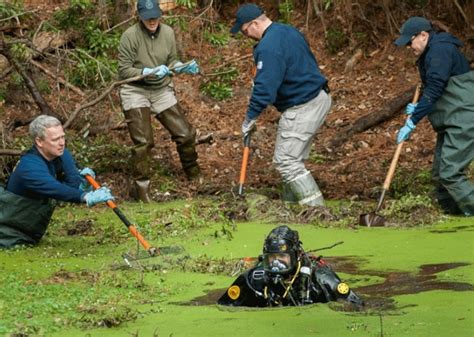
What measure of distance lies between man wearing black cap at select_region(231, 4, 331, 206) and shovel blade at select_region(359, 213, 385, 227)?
2.85 ft

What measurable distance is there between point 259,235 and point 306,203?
129 cm

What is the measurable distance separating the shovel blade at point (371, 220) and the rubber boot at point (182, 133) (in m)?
2.93

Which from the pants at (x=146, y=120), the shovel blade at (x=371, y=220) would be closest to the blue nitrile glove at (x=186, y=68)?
the pants at (x=146, y=120)

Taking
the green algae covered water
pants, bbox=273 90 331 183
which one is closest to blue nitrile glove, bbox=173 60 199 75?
pants, bbox=273 90 331 183

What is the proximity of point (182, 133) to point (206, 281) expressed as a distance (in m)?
4.64

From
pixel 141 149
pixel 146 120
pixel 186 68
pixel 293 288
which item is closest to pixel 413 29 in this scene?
pixel 186 68

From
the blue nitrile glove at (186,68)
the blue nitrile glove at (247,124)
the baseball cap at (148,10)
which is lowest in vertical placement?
the blue nitrile glove at (247,124)

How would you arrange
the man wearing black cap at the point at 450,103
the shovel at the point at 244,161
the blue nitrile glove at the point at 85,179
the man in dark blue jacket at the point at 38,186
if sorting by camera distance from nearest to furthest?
the man in dark blue jacket at the point at 38,186 → the blue nitrile glove at the point at 85,179 → the man wearing black cap at the point at 450,103 → the shovel at the point at 244,161

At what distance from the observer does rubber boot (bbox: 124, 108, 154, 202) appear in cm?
1241

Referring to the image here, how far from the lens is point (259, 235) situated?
10062mm

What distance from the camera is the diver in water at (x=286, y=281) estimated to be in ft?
22.3

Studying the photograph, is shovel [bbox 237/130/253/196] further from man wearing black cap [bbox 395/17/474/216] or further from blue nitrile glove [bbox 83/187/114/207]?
blue nitrile glove [bbox 83/187/114/207]

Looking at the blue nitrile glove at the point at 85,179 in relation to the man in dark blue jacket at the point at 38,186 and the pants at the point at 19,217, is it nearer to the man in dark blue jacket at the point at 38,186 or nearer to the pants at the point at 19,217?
the man in dark blue jacket at the point at 38,186

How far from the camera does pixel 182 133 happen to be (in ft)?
41.7
